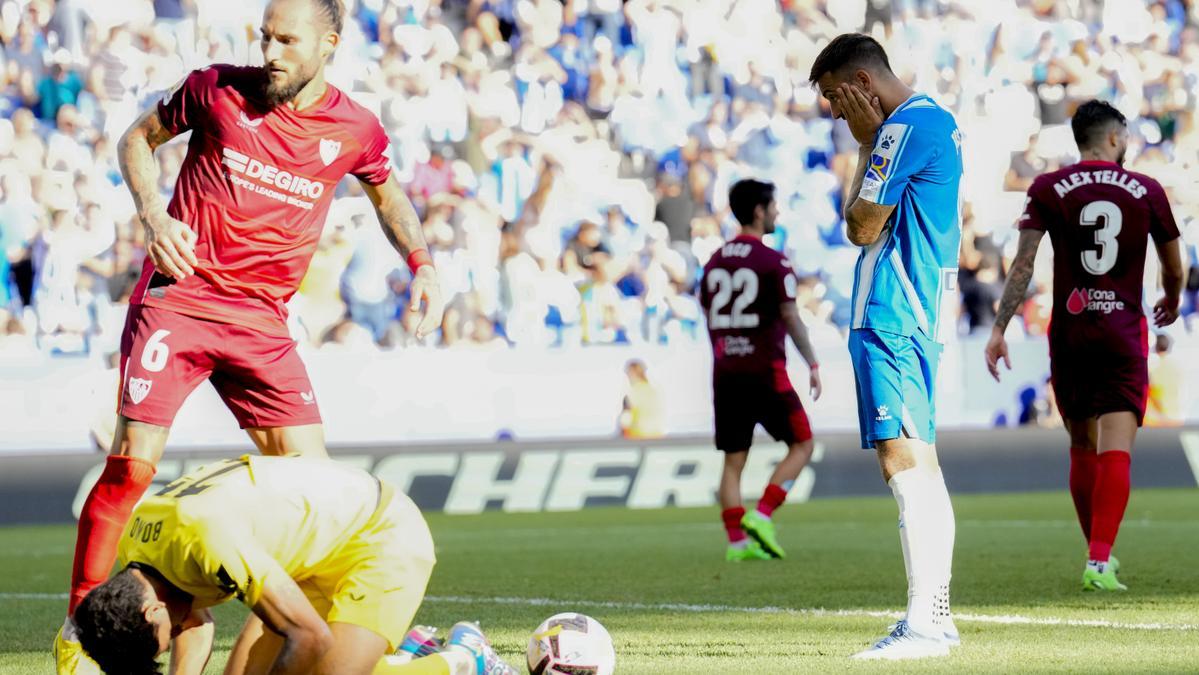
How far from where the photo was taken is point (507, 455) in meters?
14.6

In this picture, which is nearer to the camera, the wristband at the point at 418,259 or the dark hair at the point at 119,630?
the dark hair at the point at 119,630

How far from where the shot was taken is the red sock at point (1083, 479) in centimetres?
840

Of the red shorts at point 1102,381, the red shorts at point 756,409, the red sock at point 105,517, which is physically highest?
the red shorts at point 1102,381

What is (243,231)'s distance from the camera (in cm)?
599

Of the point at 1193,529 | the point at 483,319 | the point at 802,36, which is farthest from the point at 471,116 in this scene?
the point at 1193,529

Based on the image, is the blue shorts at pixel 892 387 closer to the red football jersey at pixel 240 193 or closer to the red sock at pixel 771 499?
the red football jersey at pixel 240 193

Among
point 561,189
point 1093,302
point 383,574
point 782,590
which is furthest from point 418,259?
point 561,189

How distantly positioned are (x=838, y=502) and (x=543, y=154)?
17.4 feet

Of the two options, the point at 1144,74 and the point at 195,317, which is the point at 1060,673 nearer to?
the point at 195,317

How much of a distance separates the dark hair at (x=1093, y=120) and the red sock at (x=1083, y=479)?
1.52 m

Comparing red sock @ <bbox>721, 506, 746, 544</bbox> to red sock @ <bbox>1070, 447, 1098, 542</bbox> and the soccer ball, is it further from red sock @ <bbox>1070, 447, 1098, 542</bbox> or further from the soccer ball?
the soccer ball

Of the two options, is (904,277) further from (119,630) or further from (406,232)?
(119,630)

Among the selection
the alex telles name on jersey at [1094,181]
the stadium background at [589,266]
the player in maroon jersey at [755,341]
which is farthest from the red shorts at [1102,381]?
the player in maroon jersey at [755,341]

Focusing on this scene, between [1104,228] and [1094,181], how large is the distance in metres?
0.25
